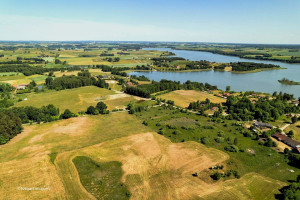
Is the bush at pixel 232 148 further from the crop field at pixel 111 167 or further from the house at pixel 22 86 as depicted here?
the house at pixel 22 86

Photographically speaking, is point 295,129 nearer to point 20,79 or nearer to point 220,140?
point 220,140

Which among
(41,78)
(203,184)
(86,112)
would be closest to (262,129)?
(203,184)

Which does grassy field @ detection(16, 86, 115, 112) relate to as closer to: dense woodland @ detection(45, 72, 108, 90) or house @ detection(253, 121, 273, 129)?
dense woodland @ detection(45, 72, 108, 90)

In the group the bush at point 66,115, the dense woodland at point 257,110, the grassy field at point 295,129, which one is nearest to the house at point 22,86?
the bush at point 66,115

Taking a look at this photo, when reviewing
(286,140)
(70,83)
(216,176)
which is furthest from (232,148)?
(70,83)

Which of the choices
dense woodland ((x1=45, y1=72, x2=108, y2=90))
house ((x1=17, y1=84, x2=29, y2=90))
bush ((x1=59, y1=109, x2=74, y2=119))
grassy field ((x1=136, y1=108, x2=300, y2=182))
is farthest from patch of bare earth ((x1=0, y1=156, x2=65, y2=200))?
house ((x1=17, y1=84, x2=29, y2=90))

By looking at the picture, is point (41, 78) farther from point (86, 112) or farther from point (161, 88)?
point (161, 88)

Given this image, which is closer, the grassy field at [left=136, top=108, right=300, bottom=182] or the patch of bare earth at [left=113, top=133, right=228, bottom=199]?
the patch of bare earth at [left=113, top=133, right=228, bottom=199]

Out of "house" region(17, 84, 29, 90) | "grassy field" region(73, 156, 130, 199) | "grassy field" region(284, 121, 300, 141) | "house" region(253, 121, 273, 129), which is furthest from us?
"house" region(17, 84, 29, 90)
